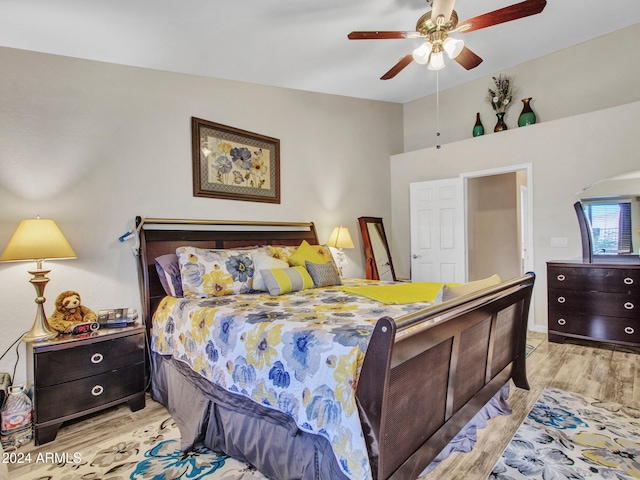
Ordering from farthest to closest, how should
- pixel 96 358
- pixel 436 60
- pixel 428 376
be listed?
1. pixel 436 60
2. pixel 96 358
3. pixel 428 376

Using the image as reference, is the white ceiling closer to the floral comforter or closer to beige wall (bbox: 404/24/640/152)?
beige wall (bbox: 404/24/640/152)

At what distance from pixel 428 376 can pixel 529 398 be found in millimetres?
1551

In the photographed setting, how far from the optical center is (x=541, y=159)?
4109mm

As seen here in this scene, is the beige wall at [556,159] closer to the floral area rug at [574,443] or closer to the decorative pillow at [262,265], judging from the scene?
the floral area rug at [574,443]

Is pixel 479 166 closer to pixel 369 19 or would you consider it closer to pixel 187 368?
pixel 369 19

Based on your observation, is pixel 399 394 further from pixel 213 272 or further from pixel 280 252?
pixel 280 252

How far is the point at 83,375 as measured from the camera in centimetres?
214

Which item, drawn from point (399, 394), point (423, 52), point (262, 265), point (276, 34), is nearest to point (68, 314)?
point (262, 265)

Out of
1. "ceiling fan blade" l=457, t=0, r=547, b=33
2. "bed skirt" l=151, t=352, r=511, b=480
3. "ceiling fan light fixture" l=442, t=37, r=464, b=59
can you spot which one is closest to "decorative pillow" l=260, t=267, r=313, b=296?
"bed skirt" l=151, t=352, r=511, b=480

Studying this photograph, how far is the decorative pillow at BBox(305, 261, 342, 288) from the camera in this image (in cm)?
304

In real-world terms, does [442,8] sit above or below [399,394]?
above

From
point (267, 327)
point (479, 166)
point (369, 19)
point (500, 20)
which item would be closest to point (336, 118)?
point (369, 19)

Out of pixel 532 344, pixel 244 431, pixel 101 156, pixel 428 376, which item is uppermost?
pixel 101 156

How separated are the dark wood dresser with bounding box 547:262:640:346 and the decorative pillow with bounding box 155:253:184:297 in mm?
3772
